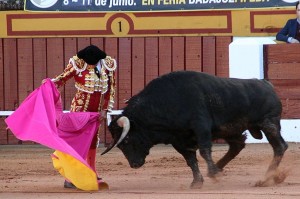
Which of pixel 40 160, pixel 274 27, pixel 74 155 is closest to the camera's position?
pixel 74 155

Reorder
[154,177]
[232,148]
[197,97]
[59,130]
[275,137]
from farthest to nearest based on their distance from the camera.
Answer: [154,177]
[232,148]
[275,137]
[59,130]
[197,97]

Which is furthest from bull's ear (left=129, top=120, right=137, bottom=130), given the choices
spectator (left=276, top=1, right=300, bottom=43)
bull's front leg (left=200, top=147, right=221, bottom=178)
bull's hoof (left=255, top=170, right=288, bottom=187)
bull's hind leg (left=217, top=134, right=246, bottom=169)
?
spectator (left=276, top=1, right=300, bottom=43)

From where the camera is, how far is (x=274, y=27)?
468 inches

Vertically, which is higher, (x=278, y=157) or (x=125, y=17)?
(x=125, y=17)

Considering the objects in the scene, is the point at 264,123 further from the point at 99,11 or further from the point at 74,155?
the point at 99,11

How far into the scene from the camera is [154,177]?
9.09 m

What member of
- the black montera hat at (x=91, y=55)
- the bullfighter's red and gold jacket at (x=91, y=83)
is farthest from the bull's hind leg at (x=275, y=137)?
the black montera hat at (x=91, y=55)

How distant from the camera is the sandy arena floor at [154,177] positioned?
757 cm

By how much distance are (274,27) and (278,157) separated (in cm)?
356

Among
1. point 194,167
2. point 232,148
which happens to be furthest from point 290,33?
point 194,167

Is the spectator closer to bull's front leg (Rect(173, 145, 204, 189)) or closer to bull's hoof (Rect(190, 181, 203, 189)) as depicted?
bull's front leg (Rect(173, 145, 204, 189))

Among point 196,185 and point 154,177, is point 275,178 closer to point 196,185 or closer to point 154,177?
point 196,185

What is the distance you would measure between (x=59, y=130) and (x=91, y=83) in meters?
0.46

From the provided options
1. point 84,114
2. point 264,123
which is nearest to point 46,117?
point 84,114
